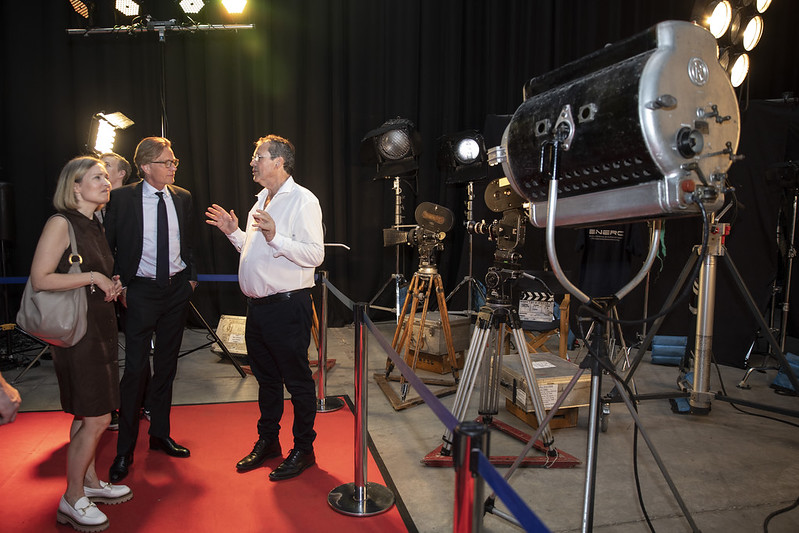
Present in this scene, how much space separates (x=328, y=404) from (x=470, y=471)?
2659 mm

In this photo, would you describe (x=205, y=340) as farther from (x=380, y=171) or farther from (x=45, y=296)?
(x=45, y=296)

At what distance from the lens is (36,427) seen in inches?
126

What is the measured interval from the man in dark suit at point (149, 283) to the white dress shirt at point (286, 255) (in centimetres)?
45

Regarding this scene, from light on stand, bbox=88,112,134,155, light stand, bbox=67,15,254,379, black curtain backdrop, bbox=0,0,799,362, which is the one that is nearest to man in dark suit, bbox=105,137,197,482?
light on stand, bbox=88,112,134,155

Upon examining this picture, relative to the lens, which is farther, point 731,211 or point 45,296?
point 731,211

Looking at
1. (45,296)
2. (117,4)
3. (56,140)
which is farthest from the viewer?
(56,140)

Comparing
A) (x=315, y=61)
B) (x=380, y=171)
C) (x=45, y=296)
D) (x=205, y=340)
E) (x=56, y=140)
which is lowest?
(x=205, y=340)

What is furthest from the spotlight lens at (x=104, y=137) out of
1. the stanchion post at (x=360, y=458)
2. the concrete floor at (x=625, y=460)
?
the stanchion post at (x=360, y=458)

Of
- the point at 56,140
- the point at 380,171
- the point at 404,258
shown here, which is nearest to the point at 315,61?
the point at 380,171

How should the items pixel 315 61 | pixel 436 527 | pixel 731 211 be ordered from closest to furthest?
pixel 436 527
pixel 731 211
pixel 315 61

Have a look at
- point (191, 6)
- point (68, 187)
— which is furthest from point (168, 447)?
point (191, 6)

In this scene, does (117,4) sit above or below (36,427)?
above

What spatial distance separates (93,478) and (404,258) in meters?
4.61

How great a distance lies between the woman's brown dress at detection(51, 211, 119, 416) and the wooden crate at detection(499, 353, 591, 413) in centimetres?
220
